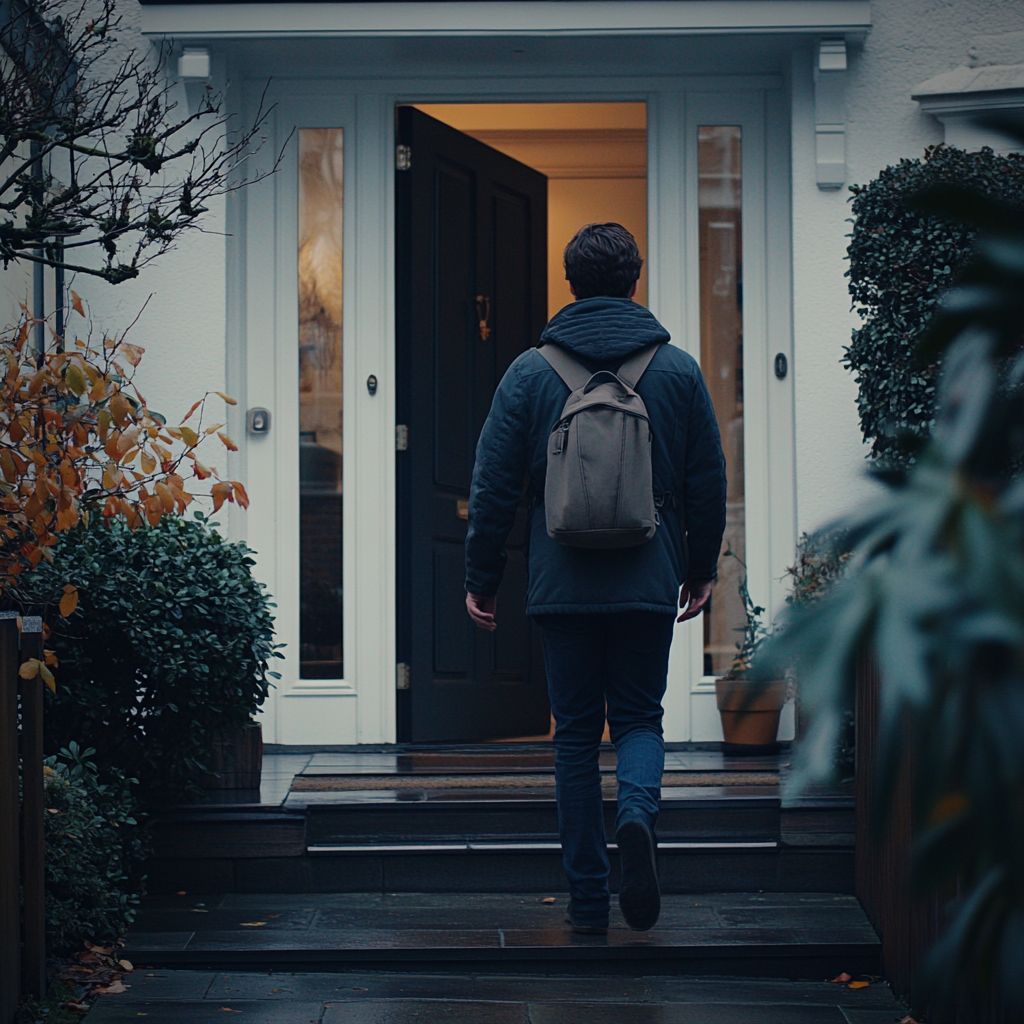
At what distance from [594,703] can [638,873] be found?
0.45 metres

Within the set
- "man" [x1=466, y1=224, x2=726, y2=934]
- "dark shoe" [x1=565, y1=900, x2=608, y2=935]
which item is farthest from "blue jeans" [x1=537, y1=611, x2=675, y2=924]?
"dark shoe" [x1=565, y1=900, x2=608, y2=935]

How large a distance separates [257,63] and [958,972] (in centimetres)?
501

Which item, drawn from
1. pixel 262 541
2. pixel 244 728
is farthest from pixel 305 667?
pixel 244 728

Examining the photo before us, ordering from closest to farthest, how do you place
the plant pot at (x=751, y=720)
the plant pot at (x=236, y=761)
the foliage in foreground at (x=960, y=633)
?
the foliage in foreground at (x=960, y=633)
the plant pot at (x=236, y=761)
the plant pot at (x=751, y=720)

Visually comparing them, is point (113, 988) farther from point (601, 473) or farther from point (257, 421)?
point (257, 421)

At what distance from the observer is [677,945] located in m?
3.21

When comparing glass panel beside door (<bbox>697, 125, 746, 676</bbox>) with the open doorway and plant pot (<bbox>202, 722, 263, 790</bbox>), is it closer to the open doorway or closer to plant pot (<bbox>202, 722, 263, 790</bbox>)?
the open doorway

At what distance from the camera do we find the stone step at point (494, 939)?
10.5 feet

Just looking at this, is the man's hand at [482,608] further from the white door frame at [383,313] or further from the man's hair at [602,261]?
the white door frame at [383,313]

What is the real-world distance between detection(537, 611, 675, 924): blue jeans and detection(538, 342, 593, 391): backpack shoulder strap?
59 centimetres

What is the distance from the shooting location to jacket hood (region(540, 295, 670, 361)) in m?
3.16

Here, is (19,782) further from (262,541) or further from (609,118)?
(609,118)

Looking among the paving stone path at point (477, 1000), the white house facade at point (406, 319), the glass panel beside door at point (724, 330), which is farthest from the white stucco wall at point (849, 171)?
the paving stone path at point (477, 1000)

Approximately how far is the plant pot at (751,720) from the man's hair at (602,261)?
1976mm
